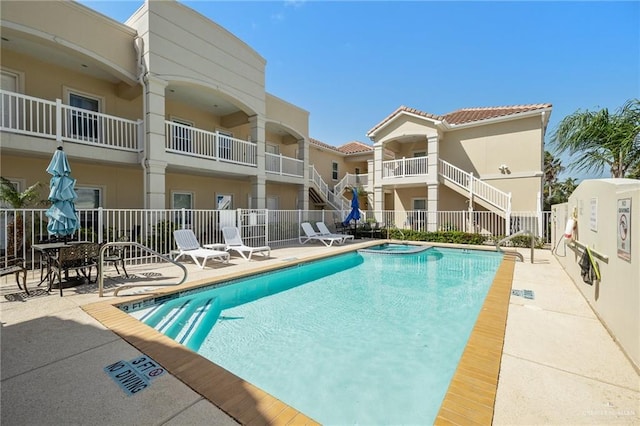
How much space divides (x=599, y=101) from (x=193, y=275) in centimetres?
955

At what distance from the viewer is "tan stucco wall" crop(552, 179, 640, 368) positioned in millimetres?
3307

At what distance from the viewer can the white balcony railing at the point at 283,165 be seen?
53.8ft

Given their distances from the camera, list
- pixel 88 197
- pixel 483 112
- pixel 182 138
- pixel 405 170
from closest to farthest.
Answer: pixel 88 197 < pixel 182 138 < pixel 405 170 < pixel 483 112

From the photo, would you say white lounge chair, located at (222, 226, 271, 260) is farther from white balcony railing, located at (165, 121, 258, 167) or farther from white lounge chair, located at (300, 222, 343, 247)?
white lounge chair, located at (300, 222, 343, 247)

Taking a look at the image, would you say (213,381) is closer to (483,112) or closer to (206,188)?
(206,188)

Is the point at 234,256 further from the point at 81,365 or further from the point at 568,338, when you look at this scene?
the point at 568,338

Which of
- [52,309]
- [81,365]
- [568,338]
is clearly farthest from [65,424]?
[568,338]

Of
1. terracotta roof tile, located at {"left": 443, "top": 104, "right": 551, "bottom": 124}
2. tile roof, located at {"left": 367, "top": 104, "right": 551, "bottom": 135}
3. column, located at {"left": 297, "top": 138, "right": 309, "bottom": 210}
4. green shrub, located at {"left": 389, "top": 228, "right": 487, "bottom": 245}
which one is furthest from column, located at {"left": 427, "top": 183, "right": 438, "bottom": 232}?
column, located at {"left": 297, "top": 138, "right": 309, "bottom": 210}

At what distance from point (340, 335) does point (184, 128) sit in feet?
38.3

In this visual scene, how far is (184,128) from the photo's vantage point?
12719 millimetres

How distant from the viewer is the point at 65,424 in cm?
239

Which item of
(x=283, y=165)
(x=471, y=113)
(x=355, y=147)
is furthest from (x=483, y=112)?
(x=283, y=165)

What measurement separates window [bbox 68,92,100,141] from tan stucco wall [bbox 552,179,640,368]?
1366cm

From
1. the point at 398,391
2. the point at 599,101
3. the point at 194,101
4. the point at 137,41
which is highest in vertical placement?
the point at 137,41
